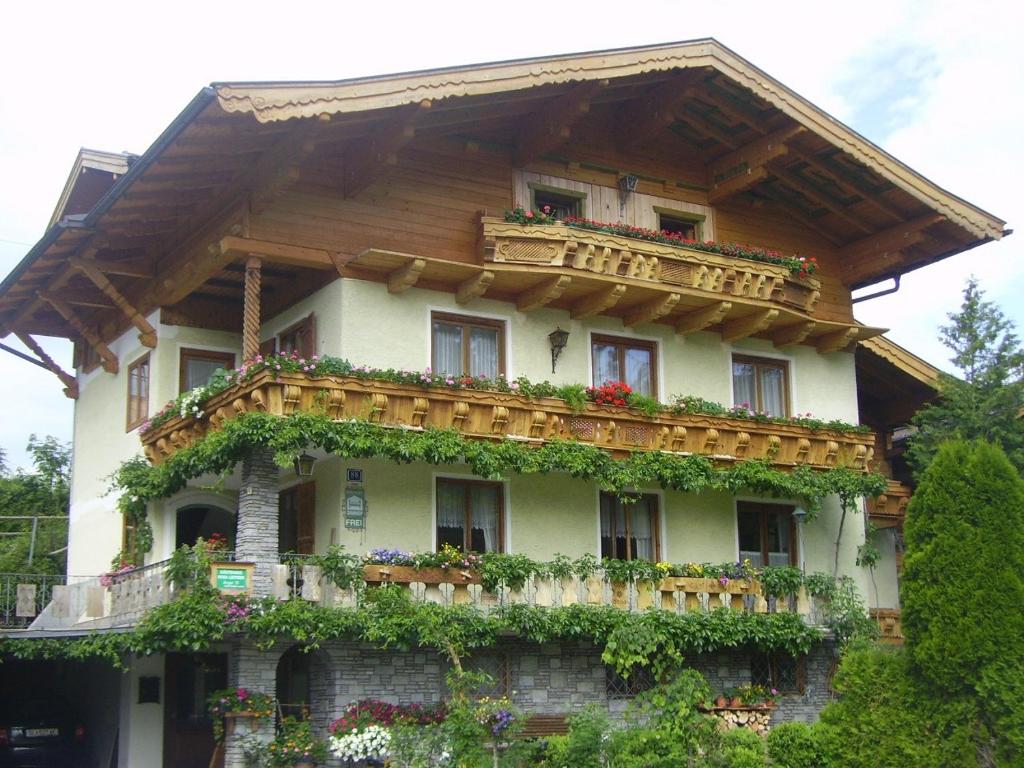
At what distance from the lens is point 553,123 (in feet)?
74.7

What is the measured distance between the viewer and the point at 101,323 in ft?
85.7

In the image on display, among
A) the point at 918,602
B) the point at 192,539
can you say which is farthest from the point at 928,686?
the point at 192,539

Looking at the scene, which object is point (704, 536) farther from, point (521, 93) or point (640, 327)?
point (521, 93)

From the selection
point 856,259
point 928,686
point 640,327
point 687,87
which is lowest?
point 928,686

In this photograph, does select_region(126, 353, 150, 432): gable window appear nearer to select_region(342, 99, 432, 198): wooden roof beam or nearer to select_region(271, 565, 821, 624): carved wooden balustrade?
select_region(342, 99, 432, 198): wooden roof beam

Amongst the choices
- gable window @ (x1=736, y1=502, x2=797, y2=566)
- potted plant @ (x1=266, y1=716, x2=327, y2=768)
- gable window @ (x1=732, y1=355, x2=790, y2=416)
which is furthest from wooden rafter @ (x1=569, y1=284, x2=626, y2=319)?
potted plant @ (x1=266, y1=716, x2=327, y2=768)

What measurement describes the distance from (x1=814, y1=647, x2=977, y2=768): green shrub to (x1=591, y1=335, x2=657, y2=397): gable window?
25.3ft

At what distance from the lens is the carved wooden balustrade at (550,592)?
62.0 ft

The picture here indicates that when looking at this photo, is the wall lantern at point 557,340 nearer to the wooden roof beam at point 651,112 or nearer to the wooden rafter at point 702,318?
the wooden rafter at point 702,318

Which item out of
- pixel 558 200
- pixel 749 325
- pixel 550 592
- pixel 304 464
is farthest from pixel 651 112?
pixel 304 464

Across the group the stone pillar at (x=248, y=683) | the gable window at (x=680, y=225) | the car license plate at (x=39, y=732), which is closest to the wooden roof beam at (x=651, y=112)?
the gable window at (x=680, y=225)

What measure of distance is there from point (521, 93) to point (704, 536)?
8.18 m

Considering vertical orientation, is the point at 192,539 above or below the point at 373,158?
below

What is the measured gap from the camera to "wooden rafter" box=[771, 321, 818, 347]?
25.4 metres
